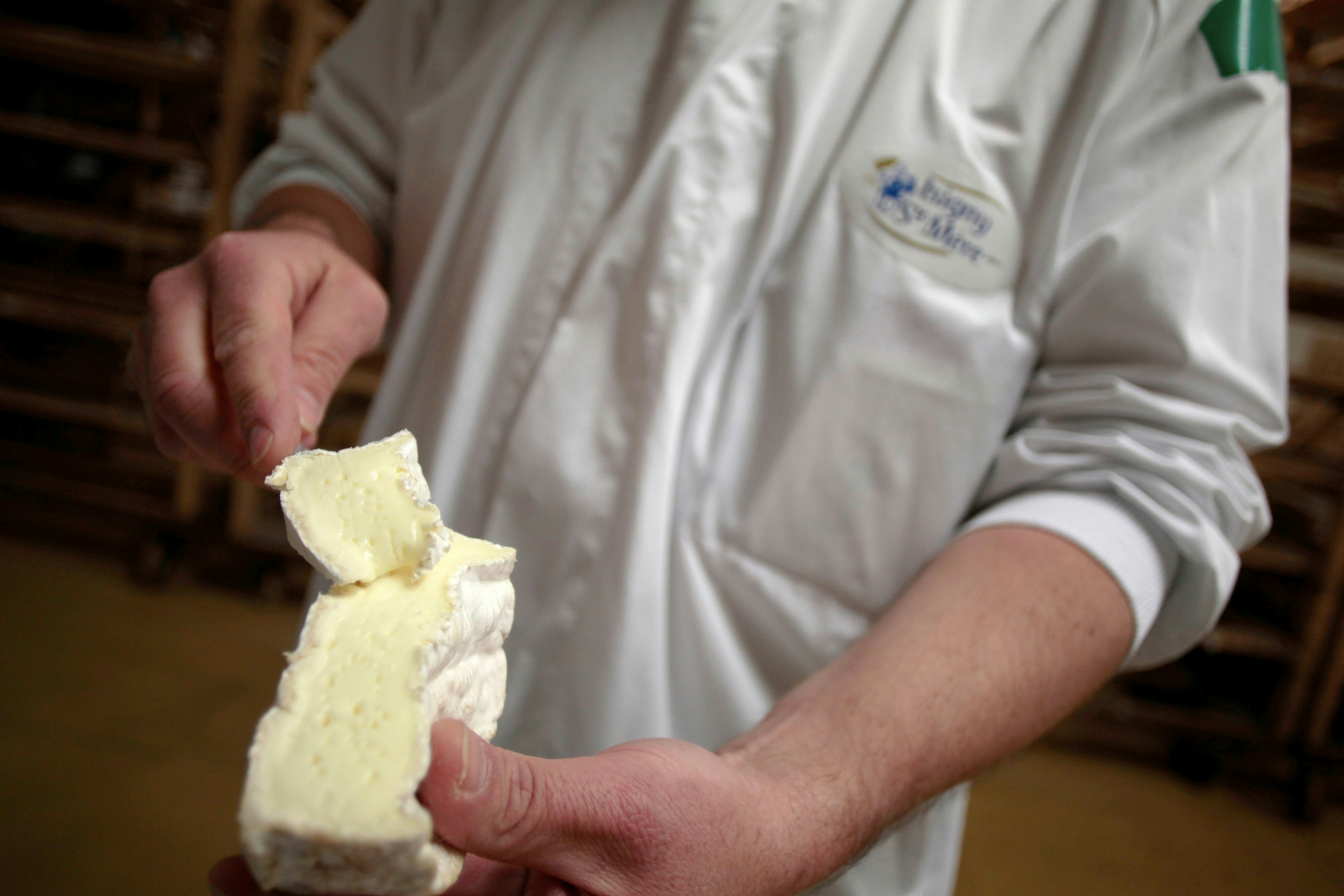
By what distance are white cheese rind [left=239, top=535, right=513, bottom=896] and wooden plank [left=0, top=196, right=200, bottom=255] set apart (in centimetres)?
235

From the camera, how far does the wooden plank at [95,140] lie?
2.34m

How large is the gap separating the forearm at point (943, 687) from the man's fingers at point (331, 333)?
0.45m

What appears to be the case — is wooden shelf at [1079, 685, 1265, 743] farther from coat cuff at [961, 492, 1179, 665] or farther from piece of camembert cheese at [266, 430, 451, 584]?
piece of camembert cheese at [266, 430, 451, 584]

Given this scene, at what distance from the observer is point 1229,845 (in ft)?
7.68

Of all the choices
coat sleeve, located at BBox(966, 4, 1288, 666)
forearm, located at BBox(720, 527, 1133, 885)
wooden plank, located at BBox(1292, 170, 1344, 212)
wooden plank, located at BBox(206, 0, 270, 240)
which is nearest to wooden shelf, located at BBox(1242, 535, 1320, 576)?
wooden plank, located at BBox(1292, 170, 1344, 212)

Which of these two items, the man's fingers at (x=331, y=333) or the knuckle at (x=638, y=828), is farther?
the man's fingers at (x=331, y=333)

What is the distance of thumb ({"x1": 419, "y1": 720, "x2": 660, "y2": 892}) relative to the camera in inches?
16.8

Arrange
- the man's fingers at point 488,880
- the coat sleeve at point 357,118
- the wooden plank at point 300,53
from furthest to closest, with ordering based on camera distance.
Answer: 1. the wooden plank at point 300,53
2. the coat sleeve at point 357,118
3. the man's fingers at point 488,880

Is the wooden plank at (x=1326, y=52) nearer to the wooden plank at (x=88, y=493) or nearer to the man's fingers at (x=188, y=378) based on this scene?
the man's fingers at (x=188, y=378)

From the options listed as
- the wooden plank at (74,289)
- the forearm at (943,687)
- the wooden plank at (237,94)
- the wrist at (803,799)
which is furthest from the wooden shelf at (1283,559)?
the wooden plank at (74,289)

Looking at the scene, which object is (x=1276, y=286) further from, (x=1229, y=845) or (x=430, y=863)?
(x=1229, y=845)

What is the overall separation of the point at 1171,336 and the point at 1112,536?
0.62ft

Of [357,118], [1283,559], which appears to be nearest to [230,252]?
[357,118]

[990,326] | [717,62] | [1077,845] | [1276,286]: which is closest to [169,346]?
[717,62]
